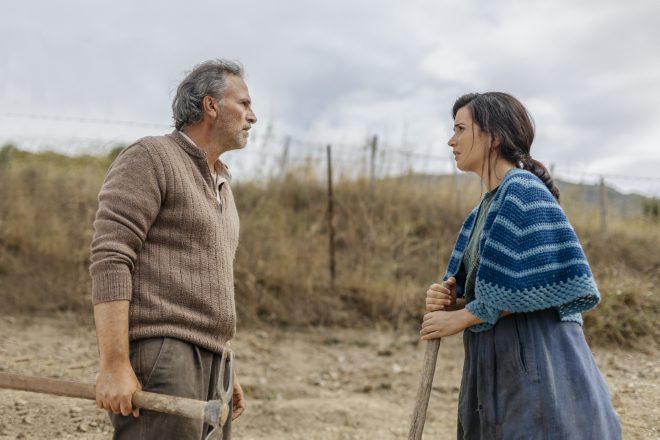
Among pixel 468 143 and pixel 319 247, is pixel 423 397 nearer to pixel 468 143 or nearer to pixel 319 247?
pixel 468 143

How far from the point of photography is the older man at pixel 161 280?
5.79ft

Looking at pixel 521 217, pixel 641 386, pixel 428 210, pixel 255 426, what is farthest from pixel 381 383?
pixel 521 217

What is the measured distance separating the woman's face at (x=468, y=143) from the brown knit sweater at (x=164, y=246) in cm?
91

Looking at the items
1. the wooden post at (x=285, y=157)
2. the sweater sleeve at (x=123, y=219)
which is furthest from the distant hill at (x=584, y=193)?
the sweater sleeve at (x=123, y=219)

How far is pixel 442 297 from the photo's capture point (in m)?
2.19

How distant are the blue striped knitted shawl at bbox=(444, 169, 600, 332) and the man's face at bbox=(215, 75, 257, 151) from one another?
992 millimetres

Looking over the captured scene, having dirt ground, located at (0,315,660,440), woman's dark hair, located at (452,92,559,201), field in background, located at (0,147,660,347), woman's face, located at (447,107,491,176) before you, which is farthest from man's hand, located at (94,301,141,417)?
field in background, located at (0,147,660,347)

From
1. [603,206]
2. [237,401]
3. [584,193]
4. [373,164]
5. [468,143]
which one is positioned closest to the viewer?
[468,143]

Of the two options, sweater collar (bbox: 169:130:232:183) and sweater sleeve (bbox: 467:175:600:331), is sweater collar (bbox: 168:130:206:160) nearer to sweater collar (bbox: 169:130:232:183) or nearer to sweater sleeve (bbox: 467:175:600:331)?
sweater collar (bbox: 169:130:232:183)

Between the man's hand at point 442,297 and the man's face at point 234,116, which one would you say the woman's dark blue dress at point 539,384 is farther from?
the man's face at point 234,116

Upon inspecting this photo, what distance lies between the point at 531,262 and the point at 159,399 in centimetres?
122

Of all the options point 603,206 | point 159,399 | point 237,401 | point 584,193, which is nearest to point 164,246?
point 159,399

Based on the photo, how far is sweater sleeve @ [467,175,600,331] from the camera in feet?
5.95

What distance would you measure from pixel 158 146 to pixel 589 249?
25.5 ft
